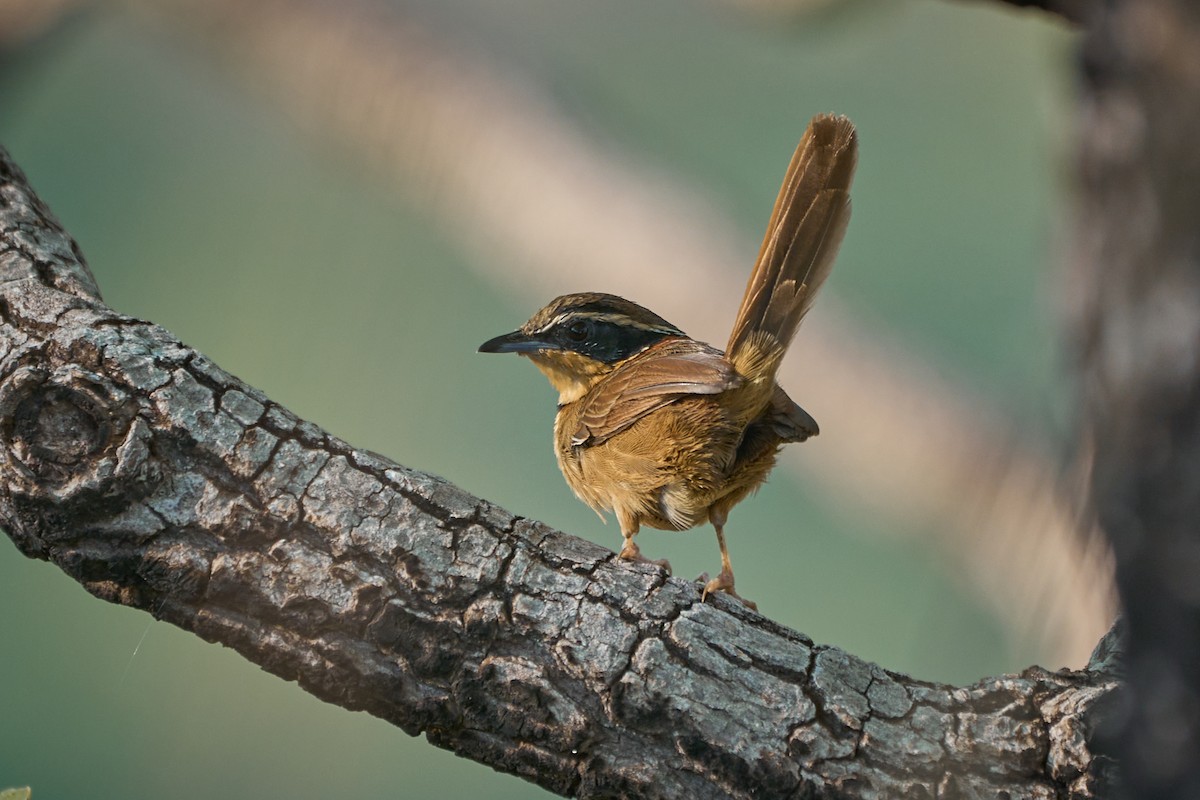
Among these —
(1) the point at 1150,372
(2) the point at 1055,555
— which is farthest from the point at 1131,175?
(2) the point at 1055,555

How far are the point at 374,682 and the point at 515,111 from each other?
3.49 m

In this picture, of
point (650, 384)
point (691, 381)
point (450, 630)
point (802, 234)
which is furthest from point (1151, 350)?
point (650, 384)

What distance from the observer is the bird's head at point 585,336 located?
9.50ft

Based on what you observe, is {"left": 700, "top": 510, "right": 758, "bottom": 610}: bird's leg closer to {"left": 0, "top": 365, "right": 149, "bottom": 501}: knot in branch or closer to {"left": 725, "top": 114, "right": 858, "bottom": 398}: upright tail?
{"left": 725, "top": 114, "right": 858, "bottom": 398}: upright tail

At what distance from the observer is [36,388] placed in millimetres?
1702

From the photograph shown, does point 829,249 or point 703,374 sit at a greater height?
point 829,249

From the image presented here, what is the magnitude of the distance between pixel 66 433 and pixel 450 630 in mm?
755

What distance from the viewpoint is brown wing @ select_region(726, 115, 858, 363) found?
2.18 meters

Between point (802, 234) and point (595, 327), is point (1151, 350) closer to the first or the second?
point (802, 234)

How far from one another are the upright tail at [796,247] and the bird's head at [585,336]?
59 centimetres

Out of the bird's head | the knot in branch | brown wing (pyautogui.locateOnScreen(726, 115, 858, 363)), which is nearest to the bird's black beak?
the bird's head

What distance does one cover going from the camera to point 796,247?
7.50 ft

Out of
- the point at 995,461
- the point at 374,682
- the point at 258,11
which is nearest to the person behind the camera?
the point at 374,682

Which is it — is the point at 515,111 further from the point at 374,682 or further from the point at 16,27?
the point at 374,682
